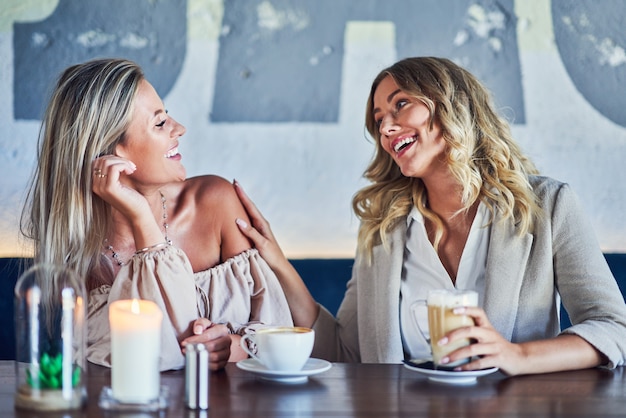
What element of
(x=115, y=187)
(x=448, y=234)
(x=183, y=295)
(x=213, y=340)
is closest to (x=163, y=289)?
(x=183, y=295)

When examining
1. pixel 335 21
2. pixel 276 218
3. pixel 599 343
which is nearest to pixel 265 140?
pixel 276 218

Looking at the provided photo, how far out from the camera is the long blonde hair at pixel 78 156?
176 cm

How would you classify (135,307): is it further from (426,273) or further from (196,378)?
(426,273)

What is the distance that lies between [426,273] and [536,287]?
0.29m

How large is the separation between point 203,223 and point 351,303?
1.41ft

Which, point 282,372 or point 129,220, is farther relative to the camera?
point 129,220

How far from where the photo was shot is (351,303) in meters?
2.05

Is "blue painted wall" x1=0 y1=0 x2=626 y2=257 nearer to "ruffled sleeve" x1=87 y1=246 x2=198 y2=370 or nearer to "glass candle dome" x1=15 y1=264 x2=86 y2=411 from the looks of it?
"ruffled sleeve" x1=87 y1=246 x2=198 y2=370

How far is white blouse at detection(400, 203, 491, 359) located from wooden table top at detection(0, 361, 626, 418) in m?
0.47

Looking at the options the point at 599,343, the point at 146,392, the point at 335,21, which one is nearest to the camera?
the point at 146,392

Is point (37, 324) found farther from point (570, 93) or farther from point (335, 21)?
point (570, 93)

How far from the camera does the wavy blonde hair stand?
1862mm

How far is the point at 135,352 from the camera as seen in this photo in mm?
1068

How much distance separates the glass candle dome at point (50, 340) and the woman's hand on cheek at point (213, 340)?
0.93ft
